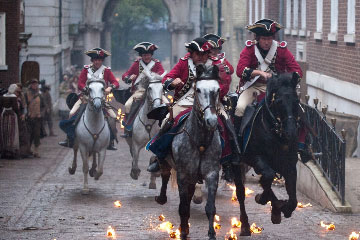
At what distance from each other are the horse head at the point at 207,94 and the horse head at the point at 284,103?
1.11m

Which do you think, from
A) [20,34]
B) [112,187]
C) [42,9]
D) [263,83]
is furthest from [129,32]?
[263,83]

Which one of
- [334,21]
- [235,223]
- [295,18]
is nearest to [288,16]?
[295,18]

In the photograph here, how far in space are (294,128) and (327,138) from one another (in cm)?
441

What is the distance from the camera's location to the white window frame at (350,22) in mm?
22219

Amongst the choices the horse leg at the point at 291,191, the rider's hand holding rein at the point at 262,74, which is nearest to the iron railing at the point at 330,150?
the rider's hand holding rein at the point at 262,74

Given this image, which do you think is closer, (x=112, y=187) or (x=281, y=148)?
(x=281, y=148)

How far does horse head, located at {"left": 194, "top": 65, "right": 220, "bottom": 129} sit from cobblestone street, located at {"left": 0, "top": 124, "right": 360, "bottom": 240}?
2.13 metres

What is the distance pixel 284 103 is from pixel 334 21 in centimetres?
1397

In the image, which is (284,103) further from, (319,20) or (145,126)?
(319,20)

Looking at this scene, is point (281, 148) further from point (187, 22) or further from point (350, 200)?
point (187, 22)

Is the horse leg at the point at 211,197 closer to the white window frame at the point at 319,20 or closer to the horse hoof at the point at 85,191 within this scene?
the horse hoof at the point at 85,191

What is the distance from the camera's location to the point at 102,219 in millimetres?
14047

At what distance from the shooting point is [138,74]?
18484 millimetres

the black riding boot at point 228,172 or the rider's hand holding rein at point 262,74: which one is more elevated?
the rider's hand holding rein at point 262,74
